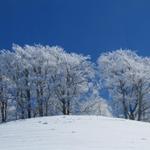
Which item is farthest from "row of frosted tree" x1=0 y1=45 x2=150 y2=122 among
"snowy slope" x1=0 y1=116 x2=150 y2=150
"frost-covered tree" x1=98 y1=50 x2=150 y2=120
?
"snowy slope" x1=0 y1=116 x2=150 y2=150

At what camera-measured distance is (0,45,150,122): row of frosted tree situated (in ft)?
201

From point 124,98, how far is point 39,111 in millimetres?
11411

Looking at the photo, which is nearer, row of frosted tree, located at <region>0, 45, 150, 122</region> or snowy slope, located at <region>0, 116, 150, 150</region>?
snowy slope, located at <region>0, 116, 150, 150</region>

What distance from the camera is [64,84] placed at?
62.4m

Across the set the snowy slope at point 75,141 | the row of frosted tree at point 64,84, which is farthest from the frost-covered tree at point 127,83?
the snowy slope at point 75,141

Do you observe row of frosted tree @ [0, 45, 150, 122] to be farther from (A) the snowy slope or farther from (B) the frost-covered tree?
(A) the snowy slope

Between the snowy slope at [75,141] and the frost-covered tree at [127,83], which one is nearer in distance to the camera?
the snowy slope at [75,141]

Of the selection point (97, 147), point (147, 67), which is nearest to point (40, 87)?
point (147, 67)

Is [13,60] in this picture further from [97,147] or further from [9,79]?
[97,147]

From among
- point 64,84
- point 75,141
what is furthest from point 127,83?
point 75,141

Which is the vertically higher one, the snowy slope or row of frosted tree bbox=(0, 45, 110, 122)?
row of frosted tree bbox=(0, 45, 110, 122)

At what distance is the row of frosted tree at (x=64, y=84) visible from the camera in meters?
61.1

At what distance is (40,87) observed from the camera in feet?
203

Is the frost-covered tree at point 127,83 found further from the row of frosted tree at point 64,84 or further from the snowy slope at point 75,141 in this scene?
the snowy slope at point 75,141
